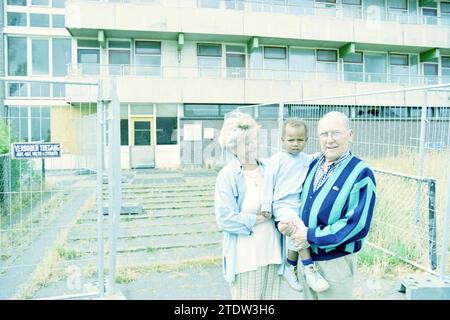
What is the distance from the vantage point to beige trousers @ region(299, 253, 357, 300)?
2217mm

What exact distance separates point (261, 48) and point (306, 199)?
1466 centimetres

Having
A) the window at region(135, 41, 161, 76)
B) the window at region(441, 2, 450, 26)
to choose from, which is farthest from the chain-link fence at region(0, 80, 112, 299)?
the window at region(441, 2, 450, 26)

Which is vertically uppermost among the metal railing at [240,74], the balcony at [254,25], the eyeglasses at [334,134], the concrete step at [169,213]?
the balcony at [254,25]

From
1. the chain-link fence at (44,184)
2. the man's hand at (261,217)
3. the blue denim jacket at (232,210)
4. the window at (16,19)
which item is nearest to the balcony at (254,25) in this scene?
the window at (16,19)

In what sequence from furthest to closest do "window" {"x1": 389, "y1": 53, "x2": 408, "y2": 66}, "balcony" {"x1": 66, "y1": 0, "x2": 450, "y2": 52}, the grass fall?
"window" {"x1": 389, "y1": 53, "x2": 408, "y2": 66}, "balcony" {"x1": 66, "y1": 0, "x2": 450, "y2": 52}, the grass

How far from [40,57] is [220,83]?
23.2ft

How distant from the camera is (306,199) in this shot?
223cm

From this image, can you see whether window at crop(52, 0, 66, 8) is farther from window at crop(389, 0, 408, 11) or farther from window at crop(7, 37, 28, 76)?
window at crop(389, 0, 408, 11)

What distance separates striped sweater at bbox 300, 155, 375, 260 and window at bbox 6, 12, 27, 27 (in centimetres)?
1608

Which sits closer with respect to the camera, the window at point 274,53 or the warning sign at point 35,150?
the warning sign at point 35,150

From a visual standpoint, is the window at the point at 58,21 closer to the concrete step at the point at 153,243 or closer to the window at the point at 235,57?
the window at the point at 235,57

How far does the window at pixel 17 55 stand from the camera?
49.2 feet

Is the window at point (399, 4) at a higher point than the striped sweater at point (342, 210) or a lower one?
higher

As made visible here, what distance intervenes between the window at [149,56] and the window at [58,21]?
3.08 m
